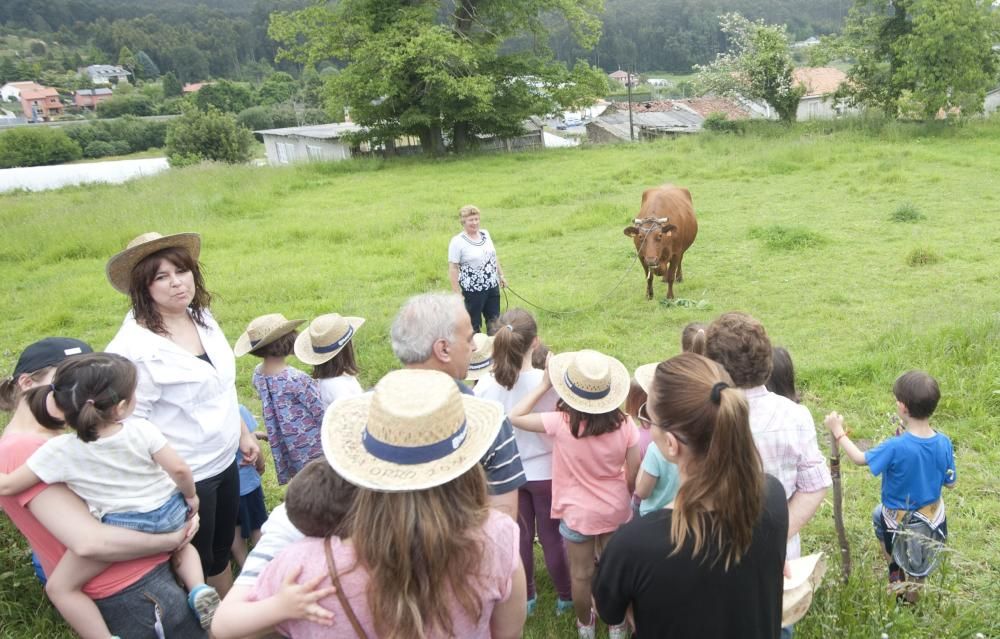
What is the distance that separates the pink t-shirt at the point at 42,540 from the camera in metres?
2.32

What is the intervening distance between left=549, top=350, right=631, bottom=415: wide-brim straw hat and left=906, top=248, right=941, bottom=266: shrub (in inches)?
300

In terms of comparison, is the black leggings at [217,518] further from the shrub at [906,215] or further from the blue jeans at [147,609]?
the shrub at [906,215]

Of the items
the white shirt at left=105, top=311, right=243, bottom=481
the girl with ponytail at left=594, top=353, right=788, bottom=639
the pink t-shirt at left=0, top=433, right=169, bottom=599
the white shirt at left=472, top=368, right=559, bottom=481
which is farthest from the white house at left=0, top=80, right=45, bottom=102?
the girl with ponytail at left=594, top=353, right=788, bottom=639

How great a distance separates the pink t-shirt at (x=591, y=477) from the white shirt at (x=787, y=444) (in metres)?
0.54

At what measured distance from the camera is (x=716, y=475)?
1.73m

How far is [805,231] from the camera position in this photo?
10117 millimetres

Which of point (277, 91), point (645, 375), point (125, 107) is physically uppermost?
point (277, 91)

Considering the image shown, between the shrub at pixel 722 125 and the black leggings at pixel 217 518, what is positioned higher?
the shrub at pixel 722 125

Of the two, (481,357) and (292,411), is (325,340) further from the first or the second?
(481,357)

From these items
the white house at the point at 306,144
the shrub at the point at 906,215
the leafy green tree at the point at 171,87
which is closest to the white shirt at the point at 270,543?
the shrub at the point at 906,215

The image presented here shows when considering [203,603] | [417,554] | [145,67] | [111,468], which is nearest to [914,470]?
[417,554]

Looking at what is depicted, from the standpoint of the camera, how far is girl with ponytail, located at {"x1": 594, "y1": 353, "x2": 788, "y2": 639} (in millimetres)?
1736

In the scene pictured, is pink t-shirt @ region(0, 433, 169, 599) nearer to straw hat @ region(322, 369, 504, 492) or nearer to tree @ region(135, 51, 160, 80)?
straw hat @ region(322, 369, 504, 492)

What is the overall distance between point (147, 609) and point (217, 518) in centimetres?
61
